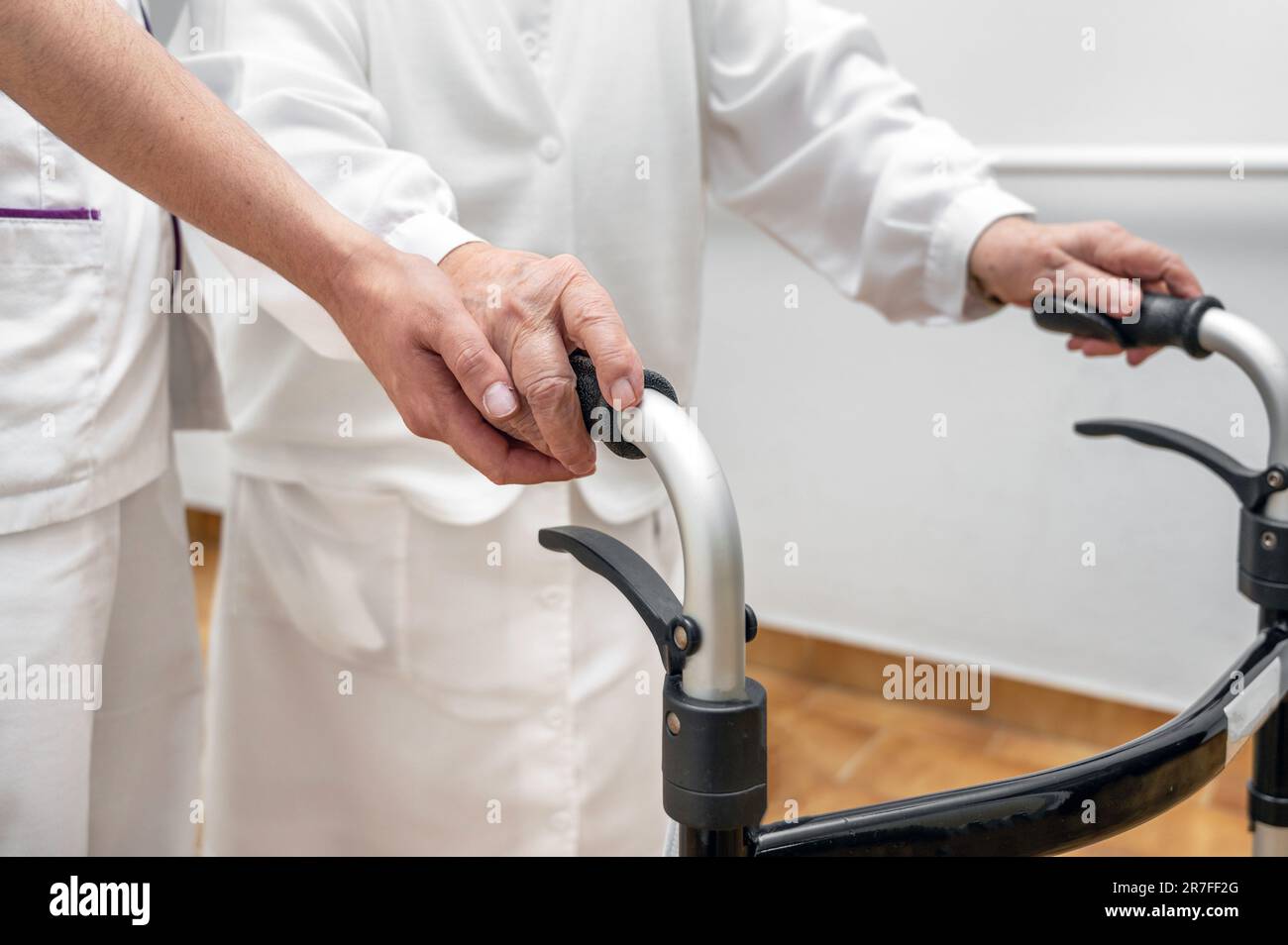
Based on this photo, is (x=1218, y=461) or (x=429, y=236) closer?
(x=429, y=236)

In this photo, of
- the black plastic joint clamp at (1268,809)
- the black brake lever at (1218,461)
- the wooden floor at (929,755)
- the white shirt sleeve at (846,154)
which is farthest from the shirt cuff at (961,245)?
the wooden floor at (929,755)

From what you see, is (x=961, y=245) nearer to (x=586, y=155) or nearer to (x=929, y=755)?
(x=586, y=155)

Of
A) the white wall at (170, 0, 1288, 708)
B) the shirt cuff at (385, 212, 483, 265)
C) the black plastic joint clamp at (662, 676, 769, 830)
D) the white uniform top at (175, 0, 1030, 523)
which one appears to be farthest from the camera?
the white wall at (170, 0, 1288, 708)

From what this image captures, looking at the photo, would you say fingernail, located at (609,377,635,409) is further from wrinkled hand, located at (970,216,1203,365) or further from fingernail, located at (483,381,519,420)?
wrinkled hand, located at (970,216,1203,365)

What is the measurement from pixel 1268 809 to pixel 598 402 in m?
0.49

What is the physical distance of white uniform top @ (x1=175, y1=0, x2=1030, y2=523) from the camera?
704mm

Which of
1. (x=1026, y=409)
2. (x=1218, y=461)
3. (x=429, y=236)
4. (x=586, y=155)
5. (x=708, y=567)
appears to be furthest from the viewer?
(x=1026, y=409)

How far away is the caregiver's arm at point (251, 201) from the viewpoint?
1.57 ft

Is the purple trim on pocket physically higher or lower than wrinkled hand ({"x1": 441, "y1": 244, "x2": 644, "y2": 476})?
higher

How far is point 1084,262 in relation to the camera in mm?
788

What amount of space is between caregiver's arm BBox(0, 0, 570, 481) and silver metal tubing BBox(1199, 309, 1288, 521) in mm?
427

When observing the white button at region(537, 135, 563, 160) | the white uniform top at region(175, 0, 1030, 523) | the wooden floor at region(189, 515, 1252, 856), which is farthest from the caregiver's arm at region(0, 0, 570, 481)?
the wooden floor at region(189, 515, 1252, 856)

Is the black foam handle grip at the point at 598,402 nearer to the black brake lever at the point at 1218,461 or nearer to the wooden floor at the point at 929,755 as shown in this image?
the black brake lever at the point at 1218,461

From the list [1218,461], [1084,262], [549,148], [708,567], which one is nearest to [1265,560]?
[1218,461]
